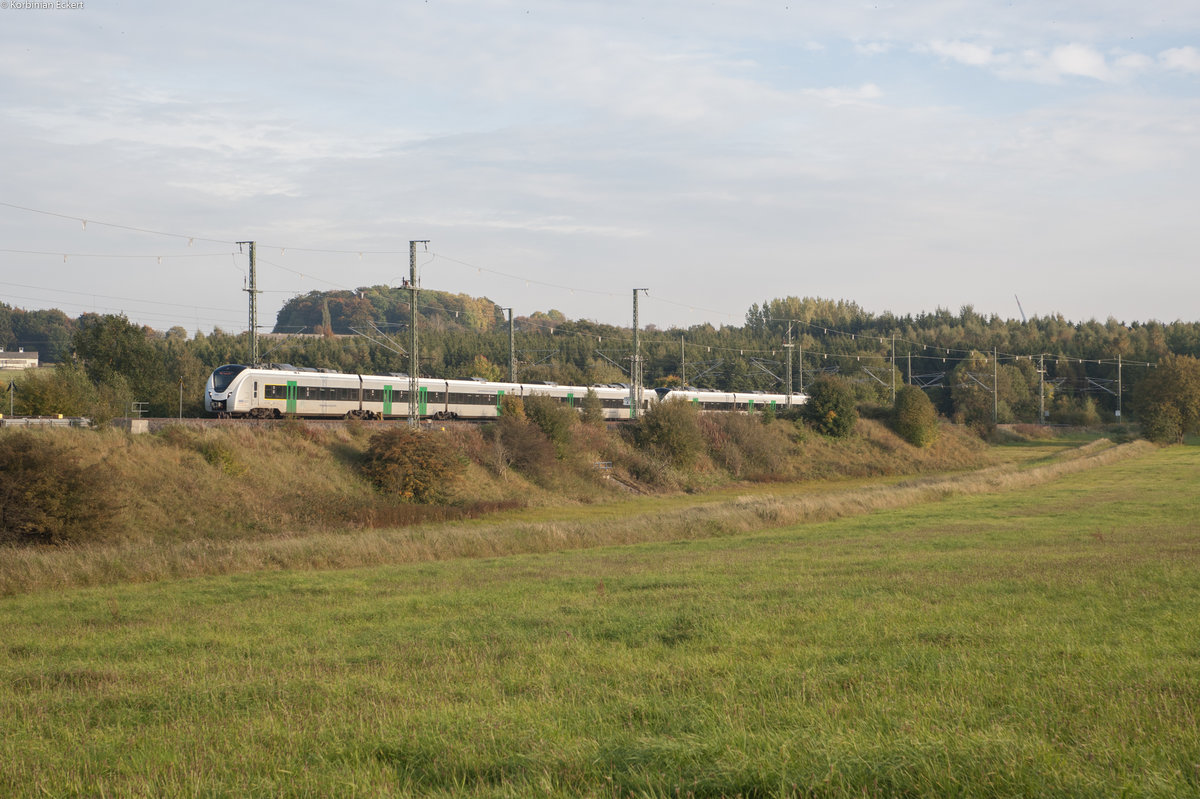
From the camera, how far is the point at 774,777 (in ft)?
18.0

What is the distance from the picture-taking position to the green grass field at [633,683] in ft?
19.0

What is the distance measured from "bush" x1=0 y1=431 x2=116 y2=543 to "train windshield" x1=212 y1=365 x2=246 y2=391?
17576 millimetres

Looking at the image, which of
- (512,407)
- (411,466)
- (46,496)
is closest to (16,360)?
(512,407)

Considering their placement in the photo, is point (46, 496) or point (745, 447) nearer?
point (46, 496)

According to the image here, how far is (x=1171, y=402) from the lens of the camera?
88688 millimetres

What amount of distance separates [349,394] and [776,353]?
91.1 m

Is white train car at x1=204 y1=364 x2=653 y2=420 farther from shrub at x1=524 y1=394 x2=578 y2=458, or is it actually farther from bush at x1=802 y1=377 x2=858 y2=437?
bush at x1=802 y1=377 x2=858 y2=437

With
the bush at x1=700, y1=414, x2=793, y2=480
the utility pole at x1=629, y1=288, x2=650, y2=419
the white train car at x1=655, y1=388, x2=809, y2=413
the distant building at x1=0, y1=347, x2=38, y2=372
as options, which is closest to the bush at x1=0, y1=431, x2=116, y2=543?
the utility pole at x1=629, y1=288, x2=650, y2=419

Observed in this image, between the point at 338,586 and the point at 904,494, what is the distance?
3081 cm

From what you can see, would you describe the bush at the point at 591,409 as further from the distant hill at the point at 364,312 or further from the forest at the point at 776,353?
the distant hill at the point at 364,312

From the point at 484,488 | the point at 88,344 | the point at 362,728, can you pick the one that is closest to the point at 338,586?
the point at 362,728

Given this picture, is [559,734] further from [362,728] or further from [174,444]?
[174,444]

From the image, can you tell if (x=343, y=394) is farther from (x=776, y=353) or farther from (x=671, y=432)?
(x=776, y=353)

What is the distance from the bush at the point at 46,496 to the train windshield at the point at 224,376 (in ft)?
57.7
